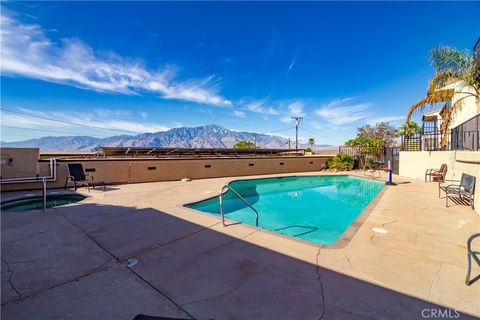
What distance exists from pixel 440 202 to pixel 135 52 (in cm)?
2087

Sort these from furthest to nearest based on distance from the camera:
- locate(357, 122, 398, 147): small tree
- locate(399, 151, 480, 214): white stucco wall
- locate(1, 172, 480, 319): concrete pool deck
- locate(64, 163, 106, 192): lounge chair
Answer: locate(357, 122, 398, 147): small tree
locate(64, 163, 106, 192): lounge chair
locate(399, 151, 480, 214): white stucco wall
locate(1, 172, 480, 319): concrete pool deck

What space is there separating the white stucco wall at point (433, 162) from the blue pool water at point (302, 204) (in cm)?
290

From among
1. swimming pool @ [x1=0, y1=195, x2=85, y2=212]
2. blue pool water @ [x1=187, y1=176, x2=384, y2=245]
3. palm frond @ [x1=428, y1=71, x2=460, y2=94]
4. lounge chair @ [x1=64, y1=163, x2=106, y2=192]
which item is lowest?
blue pool water @ [x1=187, y1=176, x2=384, y2=245]

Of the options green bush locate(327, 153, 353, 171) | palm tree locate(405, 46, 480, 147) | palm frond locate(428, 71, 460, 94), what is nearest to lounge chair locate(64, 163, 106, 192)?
palm frond locate(428, 71, 460, 94)

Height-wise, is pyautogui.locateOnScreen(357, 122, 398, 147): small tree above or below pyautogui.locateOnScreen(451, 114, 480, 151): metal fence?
above

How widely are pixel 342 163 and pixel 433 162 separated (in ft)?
19.1

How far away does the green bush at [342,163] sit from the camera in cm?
1659

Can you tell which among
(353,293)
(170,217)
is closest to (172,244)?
(170,217)

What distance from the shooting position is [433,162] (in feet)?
37.1

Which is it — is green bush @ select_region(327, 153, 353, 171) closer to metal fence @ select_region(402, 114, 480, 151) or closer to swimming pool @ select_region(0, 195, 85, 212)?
metal fence @ select_region(402, 114, 480, 151)

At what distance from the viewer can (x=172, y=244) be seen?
3.45 meters

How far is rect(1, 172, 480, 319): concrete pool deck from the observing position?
6.55ft

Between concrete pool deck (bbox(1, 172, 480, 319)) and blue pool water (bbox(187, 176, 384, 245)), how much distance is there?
1.78 metres

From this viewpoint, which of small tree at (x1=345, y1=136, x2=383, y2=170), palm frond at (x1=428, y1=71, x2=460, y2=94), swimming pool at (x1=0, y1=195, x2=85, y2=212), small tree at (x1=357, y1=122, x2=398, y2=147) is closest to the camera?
swimming pool at (x1=0, y1=195, x2=85, y2=212)
